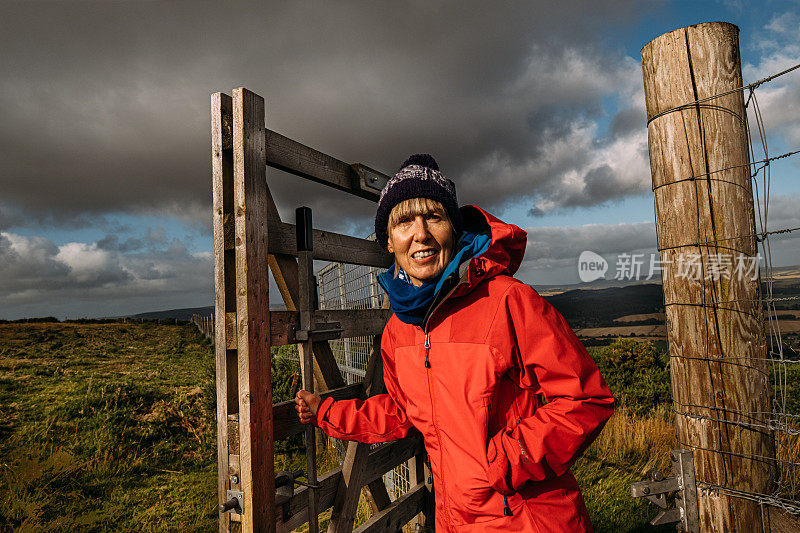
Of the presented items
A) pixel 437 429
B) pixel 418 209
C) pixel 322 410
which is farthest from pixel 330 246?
pixel 437 429

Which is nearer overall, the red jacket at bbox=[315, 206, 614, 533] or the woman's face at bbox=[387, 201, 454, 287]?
the red jacket at bbox=[315, 206, 614, 533]

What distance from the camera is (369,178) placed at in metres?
3.02

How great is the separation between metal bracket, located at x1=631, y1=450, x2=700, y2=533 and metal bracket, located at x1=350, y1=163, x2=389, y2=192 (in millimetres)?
2299

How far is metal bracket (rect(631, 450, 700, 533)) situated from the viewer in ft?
6.25

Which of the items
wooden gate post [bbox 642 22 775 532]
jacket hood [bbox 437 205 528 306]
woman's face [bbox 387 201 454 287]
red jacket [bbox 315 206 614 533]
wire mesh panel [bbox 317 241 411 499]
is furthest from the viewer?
wire mesh panel [bbox 317 241 411 499]

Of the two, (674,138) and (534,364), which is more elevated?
(674,138)

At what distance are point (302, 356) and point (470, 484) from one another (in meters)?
1.18

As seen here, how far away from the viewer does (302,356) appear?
7.84ft

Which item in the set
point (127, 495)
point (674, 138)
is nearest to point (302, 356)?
point (674, 138)

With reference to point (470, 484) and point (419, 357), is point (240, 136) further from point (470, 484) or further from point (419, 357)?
point (470, 484)

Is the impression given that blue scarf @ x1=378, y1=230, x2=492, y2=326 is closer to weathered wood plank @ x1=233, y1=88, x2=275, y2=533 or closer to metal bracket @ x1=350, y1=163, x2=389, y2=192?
weathered wood plank @ x1=233, y1=88, x2=275, y2=533

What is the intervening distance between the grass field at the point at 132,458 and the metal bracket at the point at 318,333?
11.7 feet

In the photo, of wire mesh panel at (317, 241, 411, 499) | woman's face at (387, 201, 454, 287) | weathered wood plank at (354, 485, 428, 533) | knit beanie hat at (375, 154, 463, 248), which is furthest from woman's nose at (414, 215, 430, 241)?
wire mesh panel at (317, 241, 411, 499)

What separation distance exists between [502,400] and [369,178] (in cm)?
188
